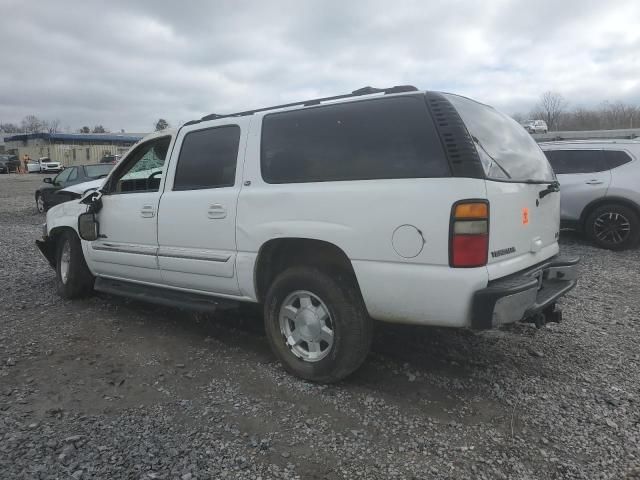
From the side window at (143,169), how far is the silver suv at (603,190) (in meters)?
6.60

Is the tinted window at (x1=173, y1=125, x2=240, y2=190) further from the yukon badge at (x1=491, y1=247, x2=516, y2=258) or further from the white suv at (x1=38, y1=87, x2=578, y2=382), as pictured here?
the yukon badge at (x1=491, y1=247, x2=516, y2=258)

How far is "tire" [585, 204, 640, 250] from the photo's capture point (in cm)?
784

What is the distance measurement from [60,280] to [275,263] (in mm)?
3405

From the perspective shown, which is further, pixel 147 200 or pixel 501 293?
pixel 147 200

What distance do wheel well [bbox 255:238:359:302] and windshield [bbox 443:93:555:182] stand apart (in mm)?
1068

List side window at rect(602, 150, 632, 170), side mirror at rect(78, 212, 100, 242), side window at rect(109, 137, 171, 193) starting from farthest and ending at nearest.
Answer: side window at rect(602, 150, 632, 170) < side mirror at rect(78, 212, 100, 242) < side window at rect(109, 137, 171, 193)

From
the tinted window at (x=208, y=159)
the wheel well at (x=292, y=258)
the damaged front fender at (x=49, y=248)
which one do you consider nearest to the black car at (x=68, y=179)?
the damaged front fender at (x=49, y=248)

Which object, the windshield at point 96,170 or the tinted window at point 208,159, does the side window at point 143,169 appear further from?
the windshield at point 96,170

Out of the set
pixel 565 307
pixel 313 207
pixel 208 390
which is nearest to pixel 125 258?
pixel 208 390

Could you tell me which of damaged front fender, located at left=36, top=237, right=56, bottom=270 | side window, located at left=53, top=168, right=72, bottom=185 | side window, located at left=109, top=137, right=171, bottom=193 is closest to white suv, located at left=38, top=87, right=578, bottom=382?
side window, located at left=109, top=137, right=171, bottom=193

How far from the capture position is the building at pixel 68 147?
60781mm

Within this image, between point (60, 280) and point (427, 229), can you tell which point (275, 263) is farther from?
point (60, 280)

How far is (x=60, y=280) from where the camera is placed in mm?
5781

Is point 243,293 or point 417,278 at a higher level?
point 417,278
